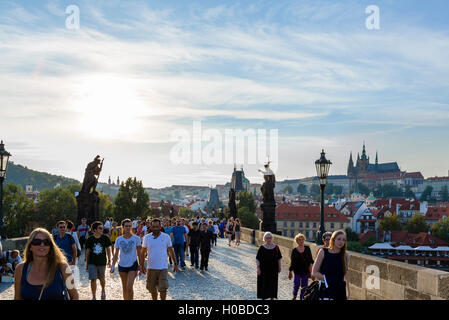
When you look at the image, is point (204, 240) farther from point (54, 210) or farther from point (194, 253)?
point (54, 210)

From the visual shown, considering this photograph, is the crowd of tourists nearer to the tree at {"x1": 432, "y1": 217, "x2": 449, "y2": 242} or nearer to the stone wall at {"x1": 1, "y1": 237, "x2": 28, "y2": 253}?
the stone wall at {"x1": 1, "y1": 237, "x2": 28, "y2": 253}

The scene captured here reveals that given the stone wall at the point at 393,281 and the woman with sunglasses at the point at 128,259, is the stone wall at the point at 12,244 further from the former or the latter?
the stone wall at the point at 393,281

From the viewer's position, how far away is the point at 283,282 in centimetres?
1233

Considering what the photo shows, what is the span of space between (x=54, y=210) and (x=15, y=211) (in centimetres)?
1377

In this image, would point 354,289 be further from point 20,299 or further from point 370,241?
point 370,241

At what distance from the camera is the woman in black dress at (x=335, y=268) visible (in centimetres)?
549

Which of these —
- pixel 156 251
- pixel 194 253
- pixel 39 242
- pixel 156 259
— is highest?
pixel 39 242

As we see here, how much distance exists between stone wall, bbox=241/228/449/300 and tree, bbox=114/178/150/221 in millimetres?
56786

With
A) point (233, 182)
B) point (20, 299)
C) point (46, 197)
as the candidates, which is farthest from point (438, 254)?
point (20, 299)

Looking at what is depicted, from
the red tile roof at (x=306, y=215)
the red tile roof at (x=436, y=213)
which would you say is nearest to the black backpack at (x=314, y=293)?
the red tile roof at (x=306, y=215)

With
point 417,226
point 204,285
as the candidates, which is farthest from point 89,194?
point 417,226

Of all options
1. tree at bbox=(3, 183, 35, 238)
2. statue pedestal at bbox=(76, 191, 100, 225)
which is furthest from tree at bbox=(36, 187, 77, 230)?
statue pedestal at bbox=(76, 191, 100, 225)
